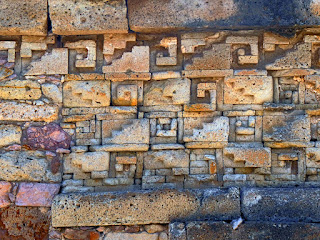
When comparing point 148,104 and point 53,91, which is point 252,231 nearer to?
point 148,104

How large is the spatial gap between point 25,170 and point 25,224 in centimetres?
59

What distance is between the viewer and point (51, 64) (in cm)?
467

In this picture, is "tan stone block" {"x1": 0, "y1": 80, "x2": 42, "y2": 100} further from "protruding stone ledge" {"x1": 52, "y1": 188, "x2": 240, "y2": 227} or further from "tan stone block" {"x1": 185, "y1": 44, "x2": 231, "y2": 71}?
"tan stone block" {"x1": 185, "y1": 44, "x2": 231, "y2": 71}

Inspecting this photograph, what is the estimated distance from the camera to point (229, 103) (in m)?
4.63

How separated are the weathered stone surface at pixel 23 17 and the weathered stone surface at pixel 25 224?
1.99 m

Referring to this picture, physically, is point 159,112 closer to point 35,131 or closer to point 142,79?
point 142,79

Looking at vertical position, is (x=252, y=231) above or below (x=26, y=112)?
below

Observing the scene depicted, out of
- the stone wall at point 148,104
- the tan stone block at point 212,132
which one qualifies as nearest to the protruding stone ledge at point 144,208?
the stone wall at point 148,104

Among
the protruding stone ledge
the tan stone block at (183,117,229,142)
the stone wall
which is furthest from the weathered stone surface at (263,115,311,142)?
the protruding stone ledge

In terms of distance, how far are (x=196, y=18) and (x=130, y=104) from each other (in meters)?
1.21

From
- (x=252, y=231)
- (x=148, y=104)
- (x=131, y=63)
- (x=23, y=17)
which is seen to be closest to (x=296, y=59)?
(x=148, y=104)

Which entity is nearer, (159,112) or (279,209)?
(279,209)

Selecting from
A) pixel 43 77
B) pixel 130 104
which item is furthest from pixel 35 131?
pixel 130 104

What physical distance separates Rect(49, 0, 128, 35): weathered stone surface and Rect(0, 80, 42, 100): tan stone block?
2.18 ft
